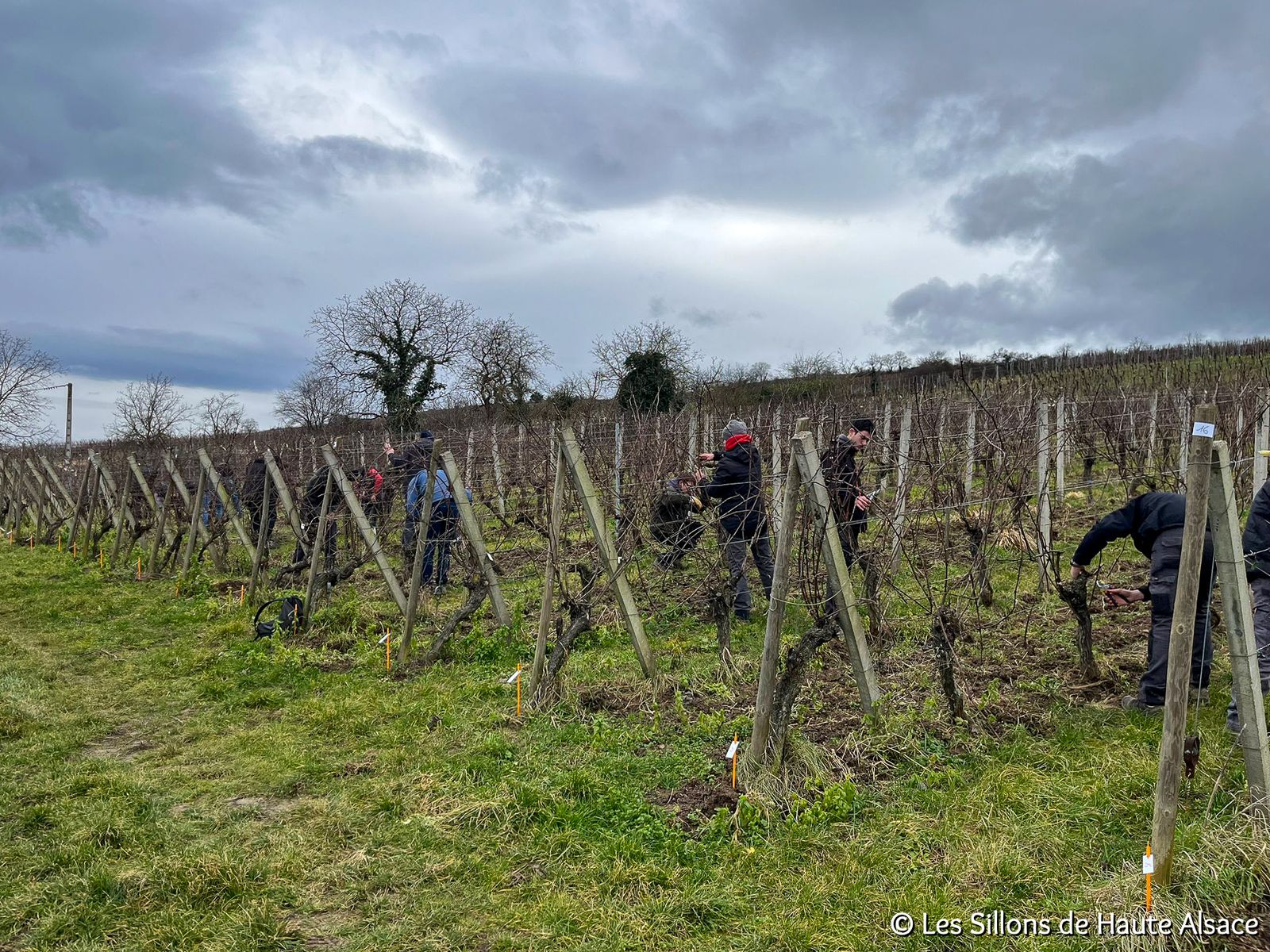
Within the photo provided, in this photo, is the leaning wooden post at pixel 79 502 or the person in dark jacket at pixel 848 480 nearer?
the person in dark jacket at pixel 848 480

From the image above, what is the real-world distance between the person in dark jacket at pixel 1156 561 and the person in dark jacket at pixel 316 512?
5.73 metres

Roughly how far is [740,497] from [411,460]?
12.5ft

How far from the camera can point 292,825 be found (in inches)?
131

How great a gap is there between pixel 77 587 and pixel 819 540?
30.6 feet

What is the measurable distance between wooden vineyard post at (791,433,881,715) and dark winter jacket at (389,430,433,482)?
5.41 m

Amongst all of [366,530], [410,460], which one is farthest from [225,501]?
A: [366,530]

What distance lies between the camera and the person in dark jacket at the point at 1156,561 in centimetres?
394

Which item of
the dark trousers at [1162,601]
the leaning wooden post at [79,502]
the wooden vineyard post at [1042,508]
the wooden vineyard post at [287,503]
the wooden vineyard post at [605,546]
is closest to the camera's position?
the dark trousers at [1162,601]

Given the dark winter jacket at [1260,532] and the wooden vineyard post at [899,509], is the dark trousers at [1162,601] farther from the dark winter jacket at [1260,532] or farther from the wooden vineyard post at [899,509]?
the wooden vineyard post at [899,509]

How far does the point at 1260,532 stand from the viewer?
382 cm

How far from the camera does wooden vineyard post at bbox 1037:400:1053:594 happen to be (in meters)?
5.75

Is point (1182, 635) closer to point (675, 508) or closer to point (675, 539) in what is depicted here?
point (675, 539)

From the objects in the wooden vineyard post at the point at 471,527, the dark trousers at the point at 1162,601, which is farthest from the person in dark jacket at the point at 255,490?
the dark trousers at the point at 1162,601

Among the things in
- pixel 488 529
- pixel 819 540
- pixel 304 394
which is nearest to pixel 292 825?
pixel 819 540
